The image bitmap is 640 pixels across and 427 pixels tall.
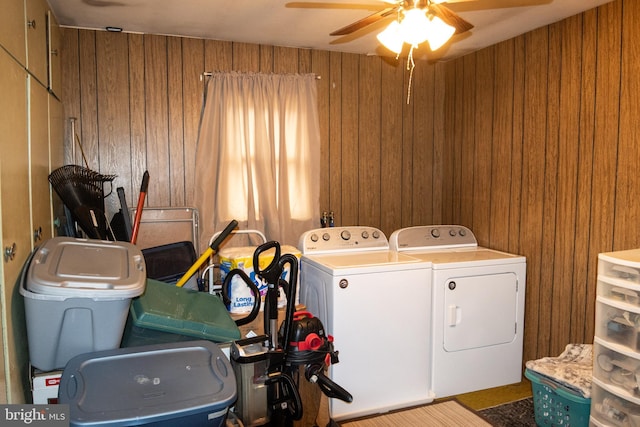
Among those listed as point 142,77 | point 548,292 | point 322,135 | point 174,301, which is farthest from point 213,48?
point 548,292

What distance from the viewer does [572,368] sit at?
2600mm

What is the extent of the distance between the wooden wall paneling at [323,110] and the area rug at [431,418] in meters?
1.48

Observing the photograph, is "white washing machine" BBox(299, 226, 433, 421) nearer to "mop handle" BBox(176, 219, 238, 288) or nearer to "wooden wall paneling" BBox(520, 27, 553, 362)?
"mop handle" BBox(176, 219, 238, 288)

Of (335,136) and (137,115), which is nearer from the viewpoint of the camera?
(137,115)

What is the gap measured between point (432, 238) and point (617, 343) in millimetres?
1494

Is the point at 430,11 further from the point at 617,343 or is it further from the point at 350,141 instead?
the point at 350,141

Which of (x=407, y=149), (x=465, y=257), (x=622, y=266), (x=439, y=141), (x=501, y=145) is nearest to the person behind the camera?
(x=622, y=266)

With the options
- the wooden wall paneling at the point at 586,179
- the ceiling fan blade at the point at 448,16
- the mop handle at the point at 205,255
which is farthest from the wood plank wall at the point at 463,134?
the ceiling fan blade at the point at 448,16

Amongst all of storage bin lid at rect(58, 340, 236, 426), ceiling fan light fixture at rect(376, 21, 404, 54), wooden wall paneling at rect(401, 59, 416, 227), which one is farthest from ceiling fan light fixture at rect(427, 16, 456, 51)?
wooden wall paneling at rect(401, 59, 416, 227)

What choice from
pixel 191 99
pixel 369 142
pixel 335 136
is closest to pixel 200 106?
pixel 191 99

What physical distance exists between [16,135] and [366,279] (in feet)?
6.31

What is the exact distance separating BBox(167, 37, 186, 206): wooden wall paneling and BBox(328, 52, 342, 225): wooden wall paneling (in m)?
1.14

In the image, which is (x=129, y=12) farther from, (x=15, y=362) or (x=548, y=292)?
(x=548, y=292)

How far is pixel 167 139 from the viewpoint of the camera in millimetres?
3350
